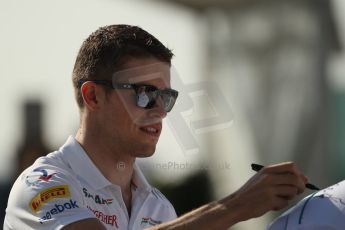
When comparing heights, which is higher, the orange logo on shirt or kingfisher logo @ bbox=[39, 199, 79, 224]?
the orange logo on shirt

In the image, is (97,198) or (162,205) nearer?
(97,198)

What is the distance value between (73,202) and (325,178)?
6.62 m

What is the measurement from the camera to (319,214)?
12.1ft

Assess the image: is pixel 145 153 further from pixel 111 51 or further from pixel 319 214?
pixel 319 214

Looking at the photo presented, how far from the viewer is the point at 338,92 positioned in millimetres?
11219

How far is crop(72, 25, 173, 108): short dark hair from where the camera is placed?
4.82 m

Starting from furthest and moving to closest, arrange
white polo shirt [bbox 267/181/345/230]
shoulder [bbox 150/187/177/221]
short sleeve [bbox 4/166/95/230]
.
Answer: shoulder [bbox 150/187/177/221]
short sleeve [bbox 4/166/95/230]
white polo shirt [bbox 267/181/345/230]

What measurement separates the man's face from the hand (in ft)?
2.90

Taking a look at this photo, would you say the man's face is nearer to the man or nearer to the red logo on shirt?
the man

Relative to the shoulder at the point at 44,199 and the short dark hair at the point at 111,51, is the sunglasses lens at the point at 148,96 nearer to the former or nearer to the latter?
the short dark hair at the point at 111,51

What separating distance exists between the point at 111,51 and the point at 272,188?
1.35m

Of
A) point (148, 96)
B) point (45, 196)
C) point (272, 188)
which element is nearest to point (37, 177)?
point (45, 196)

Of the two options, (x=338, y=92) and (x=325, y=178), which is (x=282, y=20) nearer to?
(x=338, y=92)

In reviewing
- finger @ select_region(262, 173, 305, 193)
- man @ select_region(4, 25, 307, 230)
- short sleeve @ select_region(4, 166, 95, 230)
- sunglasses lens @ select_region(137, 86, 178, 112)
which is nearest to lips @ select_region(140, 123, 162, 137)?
man @ select_region(4, 25, 307, 230)
